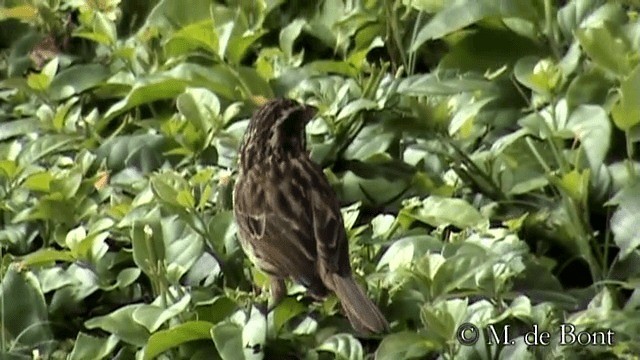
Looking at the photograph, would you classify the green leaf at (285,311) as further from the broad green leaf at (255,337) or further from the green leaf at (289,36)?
the green leaf at (289,36)

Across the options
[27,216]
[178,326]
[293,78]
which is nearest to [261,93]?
[293,78]

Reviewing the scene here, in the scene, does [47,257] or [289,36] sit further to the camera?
[289,36]

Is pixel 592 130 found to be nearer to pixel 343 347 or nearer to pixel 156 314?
pixel 343 347

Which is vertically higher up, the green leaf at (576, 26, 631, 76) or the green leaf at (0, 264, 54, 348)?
the green leaf at (576, 26, 631, 76)

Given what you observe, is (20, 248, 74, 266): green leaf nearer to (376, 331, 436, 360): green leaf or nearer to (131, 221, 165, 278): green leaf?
(131, 221, 165, 278): green leaf

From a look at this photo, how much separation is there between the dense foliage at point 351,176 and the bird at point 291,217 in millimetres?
122

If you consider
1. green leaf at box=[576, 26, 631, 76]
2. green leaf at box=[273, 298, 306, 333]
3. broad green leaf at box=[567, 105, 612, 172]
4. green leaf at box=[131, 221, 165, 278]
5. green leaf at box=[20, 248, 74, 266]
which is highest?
green leaf at box=[576, 26, 631, 76]

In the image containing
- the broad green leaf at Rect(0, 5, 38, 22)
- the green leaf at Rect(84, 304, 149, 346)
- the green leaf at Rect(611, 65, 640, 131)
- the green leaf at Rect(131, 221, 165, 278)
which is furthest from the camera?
the broad green leaf at Rect(0, 5, 38, 22)

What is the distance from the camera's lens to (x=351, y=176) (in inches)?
197

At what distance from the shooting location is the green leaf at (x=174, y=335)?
4129 mm

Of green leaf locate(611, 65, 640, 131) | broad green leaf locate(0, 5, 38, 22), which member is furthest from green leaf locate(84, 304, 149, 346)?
broad green leaf locate(0, 5, 38, 22)

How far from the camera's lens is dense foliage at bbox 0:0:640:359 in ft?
13.4

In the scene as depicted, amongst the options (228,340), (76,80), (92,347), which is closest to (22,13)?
(76,80)

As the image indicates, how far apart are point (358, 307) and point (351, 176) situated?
1131mm
